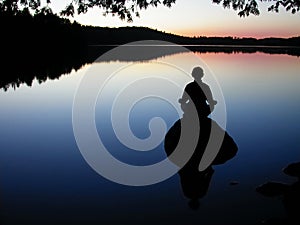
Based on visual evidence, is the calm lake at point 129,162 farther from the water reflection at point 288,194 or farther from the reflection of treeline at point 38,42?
the reflection of treeline at point 38,42

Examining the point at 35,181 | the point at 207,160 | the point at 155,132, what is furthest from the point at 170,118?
the point at 35,181

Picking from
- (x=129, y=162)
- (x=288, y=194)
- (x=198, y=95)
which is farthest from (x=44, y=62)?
(x=288, y=194)

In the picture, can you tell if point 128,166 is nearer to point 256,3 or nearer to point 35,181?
point 35,181

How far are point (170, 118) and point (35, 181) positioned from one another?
1156 cm

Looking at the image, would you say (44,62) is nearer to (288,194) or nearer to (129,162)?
(129,162)

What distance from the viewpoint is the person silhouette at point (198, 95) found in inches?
428

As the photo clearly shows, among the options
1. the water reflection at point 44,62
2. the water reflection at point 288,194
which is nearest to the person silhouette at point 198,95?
the water reflection at point 288,194

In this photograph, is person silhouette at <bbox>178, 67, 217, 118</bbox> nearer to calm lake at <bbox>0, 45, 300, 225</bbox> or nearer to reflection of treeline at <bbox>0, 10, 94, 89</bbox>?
calm lake at <bbox>0, 45, 300, 225</bbox>

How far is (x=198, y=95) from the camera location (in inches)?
435

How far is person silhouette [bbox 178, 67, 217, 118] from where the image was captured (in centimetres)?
1087

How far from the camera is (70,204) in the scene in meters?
9.09

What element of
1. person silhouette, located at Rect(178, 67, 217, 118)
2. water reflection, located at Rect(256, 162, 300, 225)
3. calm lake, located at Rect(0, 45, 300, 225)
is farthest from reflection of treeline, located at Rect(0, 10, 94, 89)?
water reflection, located at Rect(256, 162, 300, 225)

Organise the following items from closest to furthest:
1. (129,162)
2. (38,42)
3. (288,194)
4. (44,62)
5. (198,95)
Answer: (288,194) → (198,95) → (129,162) → (44,62) → (38,42)

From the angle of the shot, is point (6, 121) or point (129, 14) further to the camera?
point (6, 121)
